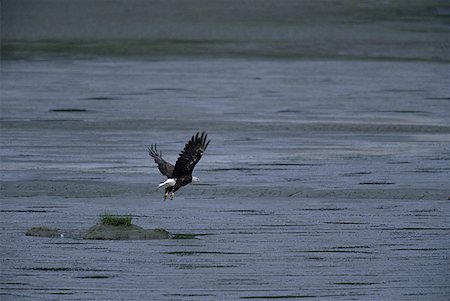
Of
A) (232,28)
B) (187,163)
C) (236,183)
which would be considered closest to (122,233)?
(187,163)

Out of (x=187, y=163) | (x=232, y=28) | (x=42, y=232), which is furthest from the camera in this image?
(x=232, y=28)

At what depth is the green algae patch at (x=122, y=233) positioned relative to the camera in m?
16.6

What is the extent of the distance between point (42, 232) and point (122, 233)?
0.95m

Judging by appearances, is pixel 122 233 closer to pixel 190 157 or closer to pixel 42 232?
pixel 42 232

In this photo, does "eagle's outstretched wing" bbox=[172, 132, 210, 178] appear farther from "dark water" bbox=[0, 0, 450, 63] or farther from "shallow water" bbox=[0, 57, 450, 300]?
"dark water" bbox=[0, 0, 450, 63]

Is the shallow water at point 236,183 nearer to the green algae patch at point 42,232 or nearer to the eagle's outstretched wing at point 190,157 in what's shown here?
the green algae patch at point 42,232

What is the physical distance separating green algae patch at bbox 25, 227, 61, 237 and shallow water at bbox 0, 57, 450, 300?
0.47 ft

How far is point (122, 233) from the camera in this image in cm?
1664

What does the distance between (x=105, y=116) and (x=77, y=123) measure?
1243mm

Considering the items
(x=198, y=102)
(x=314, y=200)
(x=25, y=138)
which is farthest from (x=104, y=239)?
(x=198, y=102)

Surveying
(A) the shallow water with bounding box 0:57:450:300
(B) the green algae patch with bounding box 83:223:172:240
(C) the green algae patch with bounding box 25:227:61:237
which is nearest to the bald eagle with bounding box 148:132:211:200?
(B) the green algae patch with bounding box 83:223:172:240

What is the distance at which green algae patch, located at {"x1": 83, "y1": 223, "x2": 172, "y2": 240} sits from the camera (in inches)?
653

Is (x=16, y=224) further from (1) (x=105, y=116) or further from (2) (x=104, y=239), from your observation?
(1) (x=105, y=116)

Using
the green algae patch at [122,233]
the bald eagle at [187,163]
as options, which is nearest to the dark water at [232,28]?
the bald eagle at [187,163]
